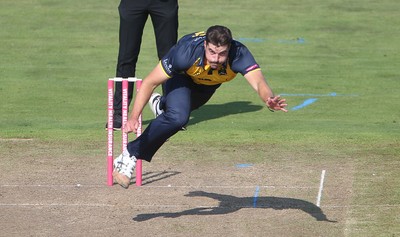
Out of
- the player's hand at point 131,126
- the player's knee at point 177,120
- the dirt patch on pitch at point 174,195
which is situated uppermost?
the player's hand at point 131,126

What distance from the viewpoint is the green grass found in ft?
47.6

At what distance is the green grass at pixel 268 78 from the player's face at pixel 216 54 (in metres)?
2.15

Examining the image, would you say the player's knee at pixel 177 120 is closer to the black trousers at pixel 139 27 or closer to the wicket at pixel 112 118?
the wicket at pixel 112 118

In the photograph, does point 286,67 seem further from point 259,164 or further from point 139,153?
point 139,153

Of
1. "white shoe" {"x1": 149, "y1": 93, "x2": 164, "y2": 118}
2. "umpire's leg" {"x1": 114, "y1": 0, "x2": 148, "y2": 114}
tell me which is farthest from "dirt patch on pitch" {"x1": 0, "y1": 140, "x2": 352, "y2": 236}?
"umpire's leg" {"x1": 114, "y1": 0, "x2": 148, "y2": 114}

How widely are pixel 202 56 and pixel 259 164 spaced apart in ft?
11.0

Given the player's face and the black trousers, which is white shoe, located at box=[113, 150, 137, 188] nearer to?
the player's face

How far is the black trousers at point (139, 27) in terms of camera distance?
15109 mm

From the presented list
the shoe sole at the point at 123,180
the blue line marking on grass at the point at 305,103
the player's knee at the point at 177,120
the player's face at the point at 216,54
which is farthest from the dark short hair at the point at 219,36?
the blue line marking on grass at the point at 305,103

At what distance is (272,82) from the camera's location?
1912 cm

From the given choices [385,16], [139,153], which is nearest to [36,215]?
[139,153]

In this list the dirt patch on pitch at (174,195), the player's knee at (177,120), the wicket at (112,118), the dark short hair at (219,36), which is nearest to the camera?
the dark short hair at (219,36)

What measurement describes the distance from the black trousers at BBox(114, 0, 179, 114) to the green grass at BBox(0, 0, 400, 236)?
116cm

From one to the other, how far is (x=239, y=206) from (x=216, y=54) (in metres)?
2.02
